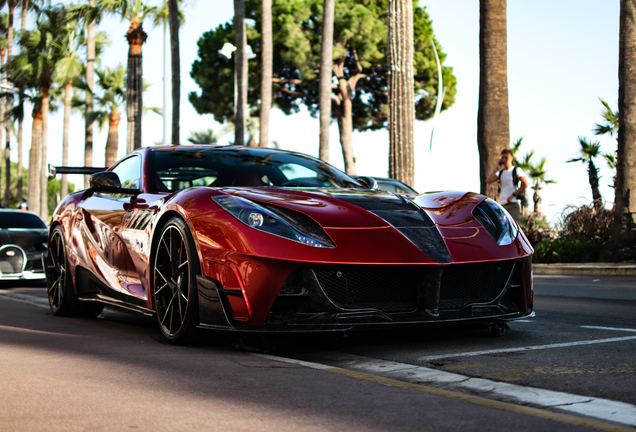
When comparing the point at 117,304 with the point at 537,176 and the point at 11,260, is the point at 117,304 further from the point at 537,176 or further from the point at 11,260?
the point at 537,176

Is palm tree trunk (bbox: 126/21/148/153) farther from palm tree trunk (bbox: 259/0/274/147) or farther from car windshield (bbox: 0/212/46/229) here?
car windshield (bbox: 0/212/46/229)

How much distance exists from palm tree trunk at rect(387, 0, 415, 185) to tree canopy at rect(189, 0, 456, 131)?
24.3 m

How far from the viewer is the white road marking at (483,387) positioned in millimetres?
2984

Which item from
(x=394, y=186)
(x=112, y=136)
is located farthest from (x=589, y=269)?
(x=112, y=136)

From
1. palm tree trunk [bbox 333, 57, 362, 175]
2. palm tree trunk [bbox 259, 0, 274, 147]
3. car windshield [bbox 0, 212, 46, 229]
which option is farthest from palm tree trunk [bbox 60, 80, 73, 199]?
car windshield [bbox 0, 212, 46, 229]

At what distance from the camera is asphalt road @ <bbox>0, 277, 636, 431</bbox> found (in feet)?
9.59

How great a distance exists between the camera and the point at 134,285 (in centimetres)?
539

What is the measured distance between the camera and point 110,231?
19.0 ft

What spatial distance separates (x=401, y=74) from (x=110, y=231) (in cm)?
956

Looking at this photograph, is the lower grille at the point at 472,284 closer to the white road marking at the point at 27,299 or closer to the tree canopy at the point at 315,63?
the white road marking at the point at 27,299

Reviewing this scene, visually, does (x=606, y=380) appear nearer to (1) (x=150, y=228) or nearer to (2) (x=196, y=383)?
(2) (x=196, y=383)

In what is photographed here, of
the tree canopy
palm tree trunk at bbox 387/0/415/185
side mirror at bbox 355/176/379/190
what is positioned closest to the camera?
side mirror at bbox 355/176/379/190

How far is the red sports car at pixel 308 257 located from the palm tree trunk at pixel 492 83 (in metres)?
9.72

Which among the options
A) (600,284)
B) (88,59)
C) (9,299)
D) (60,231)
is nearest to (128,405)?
(60,231)
